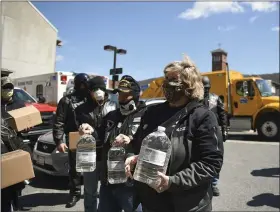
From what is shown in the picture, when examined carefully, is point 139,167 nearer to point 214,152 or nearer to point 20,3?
point 214,152

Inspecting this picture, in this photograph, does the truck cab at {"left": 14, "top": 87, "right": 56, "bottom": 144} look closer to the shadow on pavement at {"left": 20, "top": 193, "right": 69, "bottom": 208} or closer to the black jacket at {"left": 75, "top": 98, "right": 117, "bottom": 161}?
the shadow on pavement at {"left": 20, "top": 193, "right": 69, "bottom": 208}

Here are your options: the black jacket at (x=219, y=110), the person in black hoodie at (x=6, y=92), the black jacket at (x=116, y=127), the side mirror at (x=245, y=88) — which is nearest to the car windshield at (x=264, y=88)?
the side mirror at (x=245, y=88)

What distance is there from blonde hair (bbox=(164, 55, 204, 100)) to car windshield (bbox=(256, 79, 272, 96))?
11.5 m

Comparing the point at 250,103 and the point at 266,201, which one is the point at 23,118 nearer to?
the point at 266,201

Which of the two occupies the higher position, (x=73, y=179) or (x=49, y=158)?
(x=49, y=158)

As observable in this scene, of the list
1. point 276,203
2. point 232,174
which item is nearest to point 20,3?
point 232,174

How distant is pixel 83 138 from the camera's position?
2979mm

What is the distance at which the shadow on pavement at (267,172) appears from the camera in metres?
6.78

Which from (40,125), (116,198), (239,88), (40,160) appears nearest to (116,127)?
(116,198)

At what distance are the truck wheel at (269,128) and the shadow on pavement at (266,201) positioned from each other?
24.1 ft

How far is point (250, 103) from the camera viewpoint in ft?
41.6

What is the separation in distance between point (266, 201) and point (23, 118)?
4.06 meters

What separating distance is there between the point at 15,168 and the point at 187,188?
1393mm

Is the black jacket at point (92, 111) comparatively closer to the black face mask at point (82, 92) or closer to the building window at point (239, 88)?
the black face mask at point (82, 92)
